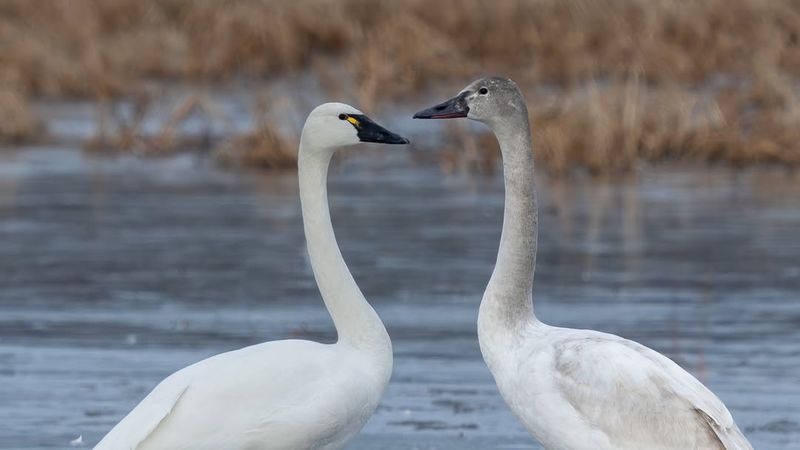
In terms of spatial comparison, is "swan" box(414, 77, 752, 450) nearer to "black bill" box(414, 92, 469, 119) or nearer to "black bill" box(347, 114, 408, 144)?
"black bill" box(414, 92, 469, 119)

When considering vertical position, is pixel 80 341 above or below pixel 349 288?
below

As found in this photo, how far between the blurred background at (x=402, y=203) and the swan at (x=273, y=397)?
2.49ft

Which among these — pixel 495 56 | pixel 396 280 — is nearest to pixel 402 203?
pixel 396 280

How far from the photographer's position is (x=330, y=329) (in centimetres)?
1014

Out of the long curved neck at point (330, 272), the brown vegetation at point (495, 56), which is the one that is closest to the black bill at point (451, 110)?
Result: the long curved neck at point (330, 272)

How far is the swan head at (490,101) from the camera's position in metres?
7.21

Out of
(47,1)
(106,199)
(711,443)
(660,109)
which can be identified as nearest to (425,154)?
(660,109)

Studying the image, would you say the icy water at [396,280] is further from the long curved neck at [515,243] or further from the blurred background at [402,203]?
the long curved neck at [515,243]

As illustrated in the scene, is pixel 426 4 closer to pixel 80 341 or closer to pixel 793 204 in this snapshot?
pixel 793 204

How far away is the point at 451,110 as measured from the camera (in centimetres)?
729

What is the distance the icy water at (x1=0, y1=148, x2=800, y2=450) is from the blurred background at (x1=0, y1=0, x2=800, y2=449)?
0.03m

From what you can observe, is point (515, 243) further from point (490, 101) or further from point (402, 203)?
point (402, 203)

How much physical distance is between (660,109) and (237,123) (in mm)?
5597

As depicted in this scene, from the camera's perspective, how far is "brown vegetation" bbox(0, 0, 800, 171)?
1759 centimetres
